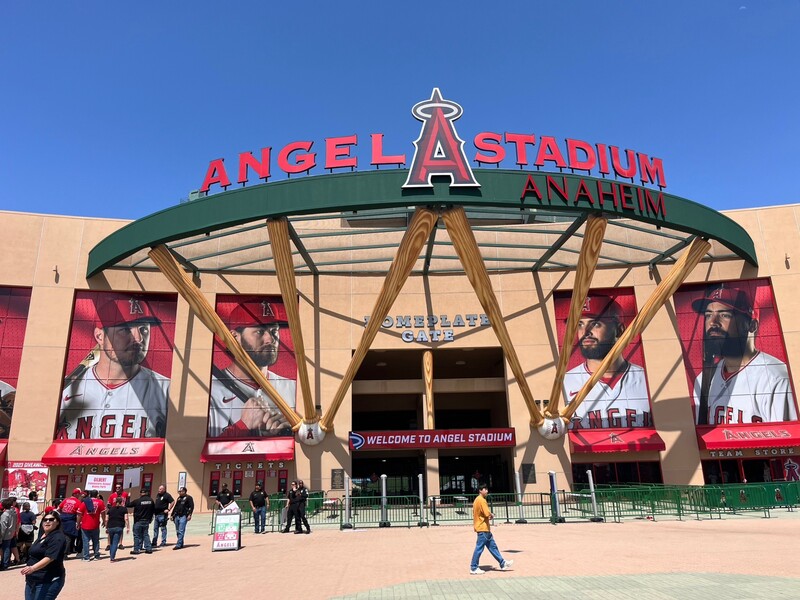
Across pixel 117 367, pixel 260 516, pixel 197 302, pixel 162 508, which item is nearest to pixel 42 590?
pixel 162 508

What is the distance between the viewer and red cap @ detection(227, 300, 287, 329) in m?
35.5

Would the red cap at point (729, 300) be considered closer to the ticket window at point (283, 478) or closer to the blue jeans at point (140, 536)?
the ticket window at point (283, 478)

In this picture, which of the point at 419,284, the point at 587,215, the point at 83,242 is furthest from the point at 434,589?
the point at 83,242

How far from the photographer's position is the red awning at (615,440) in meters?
32.8

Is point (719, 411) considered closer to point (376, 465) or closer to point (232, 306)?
point (376, 465)

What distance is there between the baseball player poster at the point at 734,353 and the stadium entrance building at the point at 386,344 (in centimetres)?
11

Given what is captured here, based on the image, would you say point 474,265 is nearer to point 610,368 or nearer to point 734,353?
point 610,368

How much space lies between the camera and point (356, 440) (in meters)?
32.0

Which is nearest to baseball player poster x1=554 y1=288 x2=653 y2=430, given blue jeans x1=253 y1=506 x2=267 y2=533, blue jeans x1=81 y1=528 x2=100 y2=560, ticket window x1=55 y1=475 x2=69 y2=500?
blue jeans x1=253 y1=506 x2=267 y2=533

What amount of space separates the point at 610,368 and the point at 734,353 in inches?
291

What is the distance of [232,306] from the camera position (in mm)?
35750

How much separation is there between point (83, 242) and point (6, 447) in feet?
39.4

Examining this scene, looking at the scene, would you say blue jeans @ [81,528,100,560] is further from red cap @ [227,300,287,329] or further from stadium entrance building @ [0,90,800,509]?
red cap @ [227,300,287,329]

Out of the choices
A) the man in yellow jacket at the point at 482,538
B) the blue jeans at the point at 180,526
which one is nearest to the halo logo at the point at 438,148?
the blue jeans at the point at 180,526
